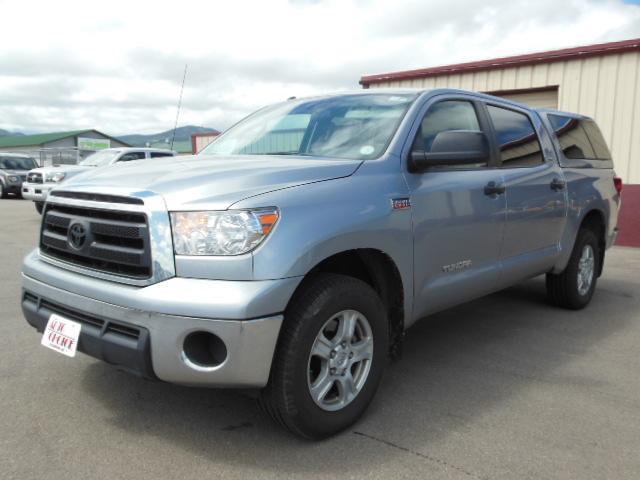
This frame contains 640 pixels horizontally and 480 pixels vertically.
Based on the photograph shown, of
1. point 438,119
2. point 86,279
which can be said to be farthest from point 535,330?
point 86,279

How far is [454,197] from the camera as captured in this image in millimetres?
3492

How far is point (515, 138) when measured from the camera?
14.4 feet

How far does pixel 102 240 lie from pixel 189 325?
27.0 inches

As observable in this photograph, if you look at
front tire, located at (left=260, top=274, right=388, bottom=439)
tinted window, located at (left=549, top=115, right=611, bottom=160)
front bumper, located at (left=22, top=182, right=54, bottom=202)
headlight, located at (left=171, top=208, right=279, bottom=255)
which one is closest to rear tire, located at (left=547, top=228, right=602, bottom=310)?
tinted window, located at (left=549, top=115, right=611, bottom=160)

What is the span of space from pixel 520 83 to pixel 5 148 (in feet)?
200

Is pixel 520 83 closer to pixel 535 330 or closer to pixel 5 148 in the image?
pixel 535 330

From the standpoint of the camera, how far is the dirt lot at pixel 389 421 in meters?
2.57

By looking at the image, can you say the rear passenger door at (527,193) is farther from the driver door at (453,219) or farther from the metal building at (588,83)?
the metal building at (588,83)

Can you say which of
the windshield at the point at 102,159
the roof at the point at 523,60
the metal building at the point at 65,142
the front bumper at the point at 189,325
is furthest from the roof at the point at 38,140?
the front bumper at the point at 189,325

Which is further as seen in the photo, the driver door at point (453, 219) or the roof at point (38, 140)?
the roof at point (38, 140)

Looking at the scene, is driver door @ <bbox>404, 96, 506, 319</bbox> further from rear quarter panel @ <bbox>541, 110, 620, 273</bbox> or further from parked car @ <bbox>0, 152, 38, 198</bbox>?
parked car @ <bbox>0, 152, 38, 198</bbox>

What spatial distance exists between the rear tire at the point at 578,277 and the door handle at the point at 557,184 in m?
0.74

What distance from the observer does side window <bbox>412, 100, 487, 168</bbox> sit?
3430mm

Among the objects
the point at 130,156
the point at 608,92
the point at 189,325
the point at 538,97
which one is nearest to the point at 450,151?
the point at 189,325
